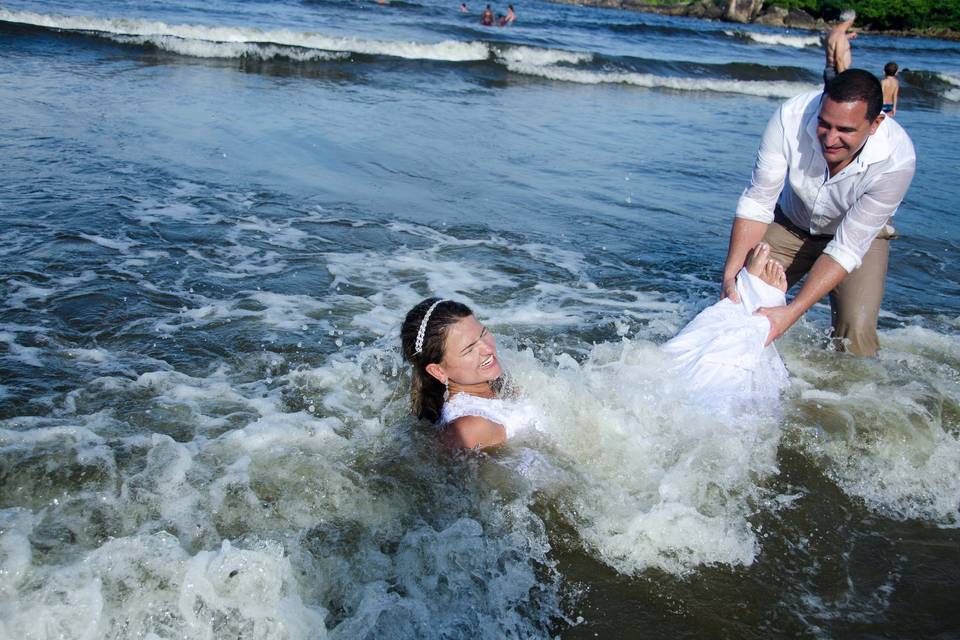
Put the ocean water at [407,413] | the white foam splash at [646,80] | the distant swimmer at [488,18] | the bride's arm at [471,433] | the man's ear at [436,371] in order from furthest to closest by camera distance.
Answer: the distant swimmer at [488,18]
the white foam splash at [646,80]
the man's ear at [436,371]
the bride's arm at [471,433]
the ocean water at [407,413]

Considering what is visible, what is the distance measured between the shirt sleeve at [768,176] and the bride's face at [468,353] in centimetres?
230

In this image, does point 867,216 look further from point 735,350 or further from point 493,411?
point 493,411

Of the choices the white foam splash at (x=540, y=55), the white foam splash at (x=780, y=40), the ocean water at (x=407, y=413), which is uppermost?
the white foam splash at (x=780, y=40)

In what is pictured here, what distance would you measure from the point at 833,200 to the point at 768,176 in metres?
0.45

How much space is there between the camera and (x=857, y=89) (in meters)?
4.41

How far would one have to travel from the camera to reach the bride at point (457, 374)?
423cm

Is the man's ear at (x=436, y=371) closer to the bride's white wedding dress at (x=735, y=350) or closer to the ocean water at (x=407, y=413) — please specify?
the ocean water at (x=407, y=413)

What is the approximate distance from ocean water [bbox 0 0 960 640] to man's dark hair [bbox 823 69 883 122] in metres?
1.86

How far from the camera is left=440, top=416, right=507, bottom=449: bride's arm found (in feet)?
13.8

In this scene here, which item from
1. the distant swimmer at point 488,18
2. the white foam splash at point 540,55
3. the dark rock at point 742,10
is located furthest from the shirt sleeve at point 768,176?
the dark rock at point 742,10

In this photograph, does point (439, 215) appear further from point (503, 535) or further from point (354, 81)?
point (354, 81)

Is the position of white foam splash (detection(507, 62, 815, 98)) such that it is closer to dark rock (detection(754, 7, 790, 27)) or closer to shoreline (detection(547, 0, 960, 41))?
shoreline (detection(547, 0, 960, 41))

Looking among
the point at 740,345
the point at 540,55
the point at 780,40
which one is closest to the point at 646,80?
the point at 540,55

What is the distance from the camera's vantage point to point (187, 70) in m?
16.1
